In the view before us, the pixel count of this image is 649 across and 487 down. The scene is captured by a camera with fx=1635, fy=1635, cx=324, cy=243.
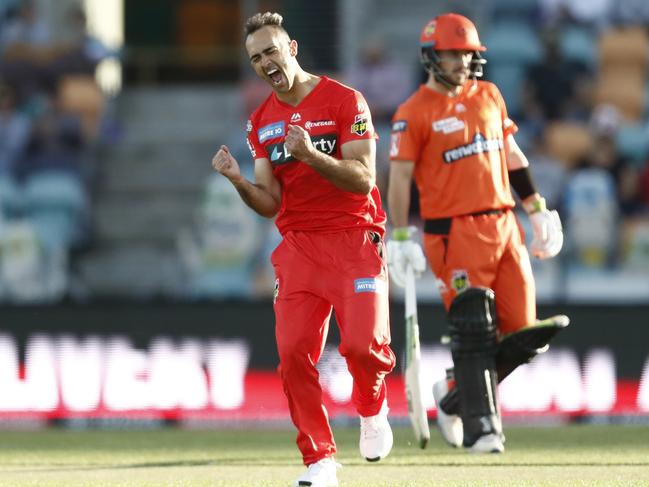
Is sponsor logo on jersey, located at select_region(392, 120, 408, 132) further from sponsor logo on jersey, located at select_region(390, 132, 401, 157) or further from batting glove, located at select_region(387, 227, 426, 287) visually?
batting glove, located at select_region(387, 227, 426, 287)


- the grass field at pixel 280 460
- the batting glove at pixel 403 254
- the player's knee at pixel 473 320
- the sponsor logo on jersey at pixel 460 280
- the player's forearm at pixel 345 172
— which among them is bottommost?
the grass field at pixel 280 460

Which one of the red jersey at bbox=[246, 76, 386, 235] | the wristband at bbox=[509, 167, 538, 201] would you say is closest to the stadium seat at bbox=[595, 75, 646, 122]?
the wristband at bbox=[509, 167, 538, 201]

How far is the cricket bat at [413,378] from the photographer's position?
805 cm

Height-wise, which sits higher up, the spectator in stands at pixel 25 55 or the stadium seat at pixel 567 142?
the spectator in stands at pixel 25 55

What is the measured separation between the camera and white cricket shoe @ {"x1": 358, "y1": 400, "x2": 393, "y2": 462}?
24.7ft

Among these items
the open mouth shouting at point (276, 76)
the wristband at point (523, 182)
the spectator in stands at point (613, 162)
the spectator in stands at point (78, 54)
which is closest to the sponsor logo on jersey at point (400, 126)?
the wristband at point (523, 182)

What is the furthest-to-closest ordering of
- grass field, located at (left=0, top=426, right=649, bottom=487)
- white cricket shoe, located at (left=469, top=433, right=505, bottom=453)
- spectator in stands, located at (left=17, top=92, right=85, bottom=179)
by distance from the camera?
spectator in stands, located at (left=17, top=92, right=85, bottom=179)
white cricket shoe, located at (left=469, top=433, right=505, bottom=453)
grass field, located at (left=0, top=426, right=649, bottom=487)

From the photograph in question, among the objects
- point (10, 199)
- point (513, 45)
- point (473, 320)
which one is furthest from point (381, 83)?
point (473, 320)

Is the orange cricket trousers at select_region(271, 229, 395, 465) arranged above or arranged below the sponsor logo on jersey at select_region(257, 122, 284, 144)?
below

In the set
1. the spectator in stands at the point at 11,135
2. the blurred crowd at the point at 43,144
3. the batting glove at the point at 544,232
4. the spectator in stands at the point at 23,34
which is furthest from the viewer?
the spectator in stands at the point at 23,34

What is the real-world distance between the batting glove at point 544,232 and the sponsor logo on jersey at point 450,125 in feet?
2.19

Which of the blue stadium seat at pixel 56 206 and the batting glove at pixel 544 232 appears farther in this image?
the blue stadium seat at pixel 56 206

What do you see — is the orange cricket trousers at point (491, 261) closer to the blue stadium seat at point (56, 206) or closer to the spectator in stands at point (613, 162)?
the spectator in stands at point (613, 162)

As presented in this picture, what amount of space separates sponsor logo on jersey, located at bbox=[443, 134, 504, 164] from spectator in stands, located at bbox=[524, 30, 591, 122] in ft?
23.1
